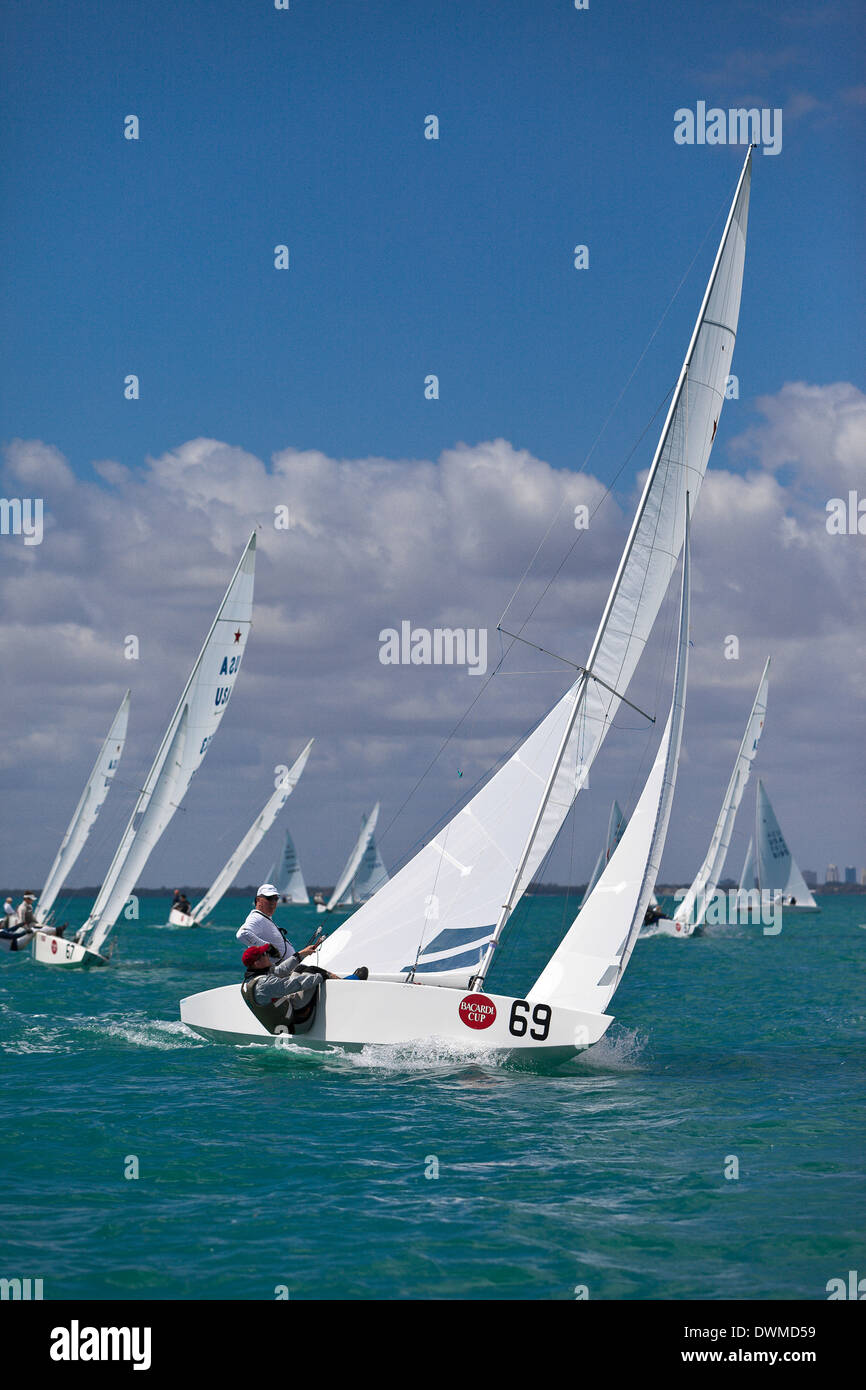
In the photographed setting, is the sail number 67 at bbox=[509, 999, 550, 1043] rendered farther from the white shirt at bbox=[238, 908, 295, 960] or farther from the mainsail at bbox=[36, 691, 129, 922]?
the mainsail at bbox=[36, 691, 129, 922]

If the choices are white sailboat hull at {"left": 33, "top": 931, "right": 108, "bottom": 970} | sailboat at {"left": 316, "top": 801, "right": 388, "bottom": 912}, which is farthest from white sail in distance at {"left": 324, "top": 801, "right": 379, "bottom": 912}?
white sailboat hull at {"left": 33, "top": 931, "right": 108, "bottom": 970}

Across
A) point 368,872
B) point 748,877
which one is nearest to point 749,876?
point 748,877

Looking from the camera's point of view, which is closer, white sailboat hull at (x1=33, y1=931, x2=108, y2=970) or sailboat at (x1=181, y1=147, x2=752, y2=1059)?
sailboat at (x1=181, y1=147, x2=752, y2=1059)

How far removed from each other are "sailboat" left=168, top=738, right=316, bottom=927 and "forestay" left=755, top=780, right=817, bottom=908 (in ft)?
76.5

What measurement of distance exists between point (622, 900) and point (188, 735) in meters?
17.3

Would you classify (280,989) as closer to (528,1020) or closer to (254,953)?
(254,953)

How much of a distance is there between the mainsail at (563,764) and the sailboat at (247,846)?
118ft

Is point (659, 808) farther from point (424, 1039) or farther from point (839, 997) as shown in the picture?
point (839, 997)

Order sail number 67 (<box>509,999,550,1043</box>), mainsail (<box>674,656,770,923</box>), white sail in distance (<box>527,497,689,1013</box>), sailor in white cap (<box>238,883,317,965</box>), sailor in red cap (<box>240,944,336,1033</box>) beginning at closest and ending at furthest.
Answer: sail number 67 (<box>509,999,550,1043</box>) → white sail in distance (<box>527,497,689,1013</box>) → sailor in red cap (<box>240,944,336,1033</box>) → sailor in white cap (<box>238,883,317,965</box>) → mainsail (<box>674,656,770,923</box>)

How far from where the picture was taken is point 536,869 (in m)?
15.3

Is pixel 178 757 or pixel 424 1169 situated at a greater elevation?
pixel 178 757

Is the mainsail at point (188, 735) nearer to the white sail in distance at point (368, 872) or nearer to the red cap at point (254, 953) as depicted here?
the red cap at point (254, 953)

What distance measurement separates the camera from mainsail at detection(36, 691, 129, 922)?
128ft
